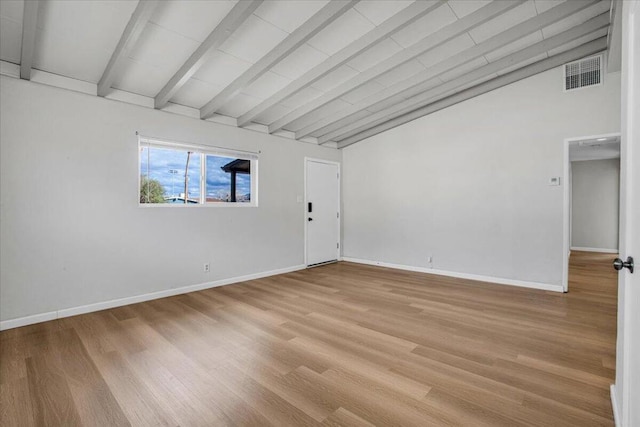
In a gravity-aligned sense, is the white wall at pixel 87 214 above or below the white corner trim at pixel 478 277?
above

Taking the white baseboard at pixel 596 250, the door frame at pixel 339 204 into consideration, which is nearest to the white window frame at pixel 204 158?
the door frame at pixel 339 204

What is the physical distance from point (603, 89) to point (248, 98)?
4.59 meters

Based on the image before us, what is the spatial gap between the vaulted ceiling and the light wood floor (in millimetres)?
2609

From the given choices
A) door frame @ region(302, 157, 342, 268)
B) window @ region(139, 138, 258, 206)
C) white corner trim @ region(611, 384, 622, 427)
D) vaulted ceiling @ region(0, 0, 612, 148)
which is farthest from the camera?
door frame @ region(302, 157, 342, 268)

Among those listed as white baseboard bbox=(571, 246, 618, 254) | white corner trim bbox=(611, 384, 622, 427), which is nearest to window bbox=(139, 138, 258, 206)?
white corner trim bbox=(611, 384, 622, 427)

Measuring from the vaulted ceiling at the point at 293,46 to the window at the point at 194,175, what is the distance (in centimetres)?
59

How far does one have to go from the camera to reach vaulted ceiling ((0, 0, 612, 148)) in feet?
8.16

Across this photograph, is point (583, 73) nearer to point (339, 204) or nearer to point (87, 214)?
point (339, 204)

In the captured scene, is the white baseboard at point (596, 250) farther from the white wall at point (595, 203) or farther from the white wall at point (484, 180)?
the white wall at point (484, 180)

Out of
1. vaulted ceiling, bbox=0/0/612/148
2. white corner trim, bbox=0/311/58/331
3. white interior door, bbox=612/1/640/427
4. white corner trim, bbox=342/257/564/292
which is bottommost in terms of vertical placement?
white corner trim, bbox=0/311/58/331

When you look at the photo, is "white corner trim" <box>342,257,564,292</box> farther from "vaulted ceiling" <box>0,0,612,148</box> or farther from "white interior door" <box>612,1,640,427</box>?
"white interior door" <box>612,1,640,427</box>

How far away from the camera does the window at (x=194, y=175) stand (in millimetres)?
3939

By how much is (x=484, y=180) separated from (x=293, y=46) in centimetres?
356

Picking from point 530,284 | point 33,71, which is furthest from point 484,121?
point 33,71
